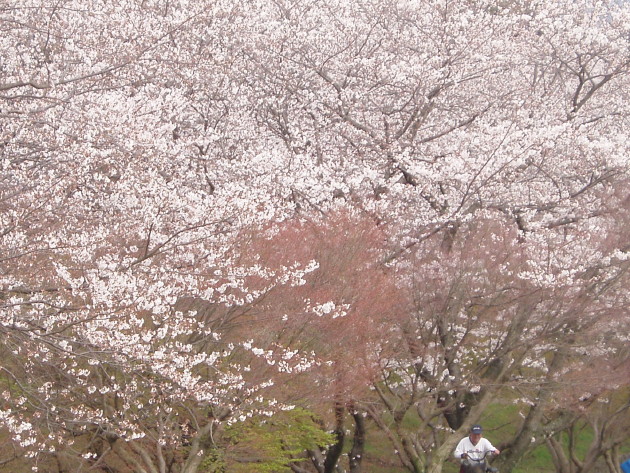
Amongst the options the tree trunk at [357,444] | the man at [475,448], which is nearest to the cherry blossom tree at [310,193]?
the tree trunk at [357,444]

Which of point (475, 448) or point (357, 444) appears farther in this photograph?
point (357, 444)

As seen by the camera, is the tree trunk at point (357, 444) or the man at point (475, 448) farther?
the tree trunk at point (357, 444)

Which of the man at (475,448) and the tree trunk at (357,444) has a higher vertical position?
the tree trunk at (357,444)

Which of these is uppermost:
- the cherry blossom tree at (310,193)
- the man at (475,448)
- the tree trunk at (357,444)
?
the cherry blossom tree at (310,193)

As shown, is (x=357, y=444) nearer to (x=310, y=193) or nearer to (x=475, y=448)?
(x=310, y=193)

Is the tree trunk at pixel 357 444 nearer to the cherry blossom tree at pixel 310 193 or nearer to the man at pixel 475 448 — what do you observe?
the cherry blossom tree at pixel 310 193

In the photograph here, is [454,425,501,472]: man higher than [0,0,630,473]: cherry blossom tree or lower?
lower

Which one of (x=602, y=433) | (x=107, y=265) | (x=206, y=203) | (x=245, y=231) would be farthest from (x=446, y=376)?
(x=107, y=265)

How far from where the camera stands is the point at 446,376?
1466 centimetres

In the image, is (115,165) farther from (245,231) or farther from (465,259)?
(465,259)

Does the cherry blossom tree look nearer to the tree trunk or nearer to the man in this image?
the tree trunk

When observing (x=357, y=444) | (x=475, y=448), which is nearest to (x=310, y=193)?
(x=475, y=448)

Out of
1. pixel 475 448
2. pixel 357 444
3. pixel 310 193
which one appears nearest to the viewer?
pixel 475 448

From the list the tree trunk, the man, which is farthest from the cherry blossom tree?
the man
